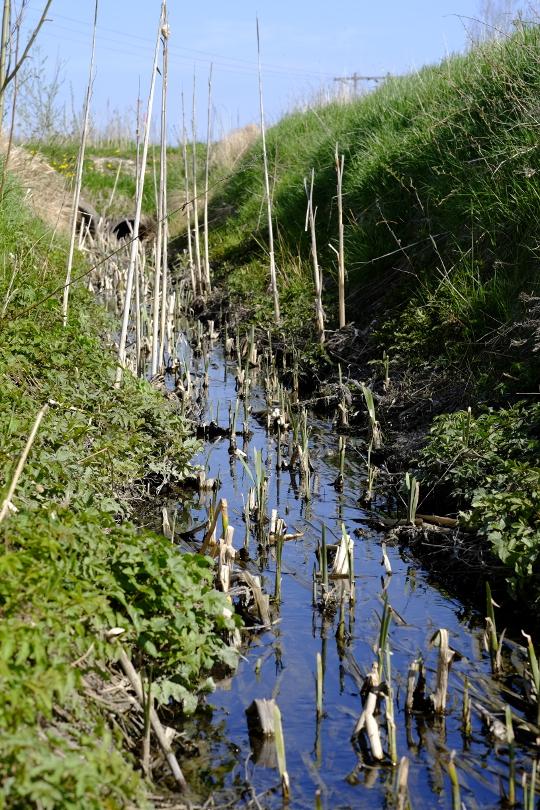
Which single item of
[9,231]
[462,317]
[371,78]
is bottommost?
[462,317]

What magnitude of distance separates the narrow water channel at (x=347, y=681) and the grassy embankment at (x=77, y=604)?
0.31 m

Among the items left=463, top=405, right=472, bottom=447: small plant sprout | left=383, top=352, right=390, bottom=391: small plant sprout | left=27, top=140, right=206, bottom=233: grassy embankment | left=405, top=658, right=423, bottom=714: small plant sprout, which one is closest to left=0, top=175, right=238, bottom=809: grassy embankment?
left=405, top=658, right=423, bottom=714: small plant sprout

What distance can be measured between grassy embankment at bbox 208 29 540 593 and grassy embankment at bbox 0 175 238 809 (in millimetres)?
2010

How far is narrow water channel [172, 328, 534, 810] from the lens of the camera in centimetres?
356

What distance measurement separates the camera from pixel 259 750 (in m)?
3.77

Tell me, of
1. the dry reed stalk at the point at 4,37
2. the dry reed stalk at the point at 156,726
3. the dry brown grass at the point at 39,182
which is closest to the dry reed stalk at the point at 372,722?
the dry reed stalk at the point at 156,726

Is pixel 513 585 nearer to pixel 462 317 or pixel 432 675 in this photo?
pixel 432 675

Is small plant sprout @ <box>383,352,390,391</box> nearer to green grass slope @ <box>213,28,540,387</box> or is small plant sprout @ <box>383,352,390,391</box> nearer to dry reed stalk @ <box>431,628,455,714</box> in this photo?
green grass slope @ <box>213,28,540,387</box>

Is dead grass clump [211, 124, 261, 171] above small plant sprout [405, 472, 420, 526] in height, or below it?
above

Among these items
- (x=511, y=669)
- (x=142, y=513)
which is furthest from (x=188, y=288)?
(x=511, y=669)

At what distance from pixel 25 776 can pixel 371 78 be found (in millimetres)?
19252

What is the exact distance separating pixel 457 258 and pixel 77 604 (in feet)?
25.3

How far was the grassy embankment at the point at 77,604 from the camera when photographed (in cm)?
267

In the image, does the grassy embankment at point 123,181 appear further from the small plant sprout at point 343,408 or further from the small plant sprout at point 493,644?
the small plant sprout at point 493,644
